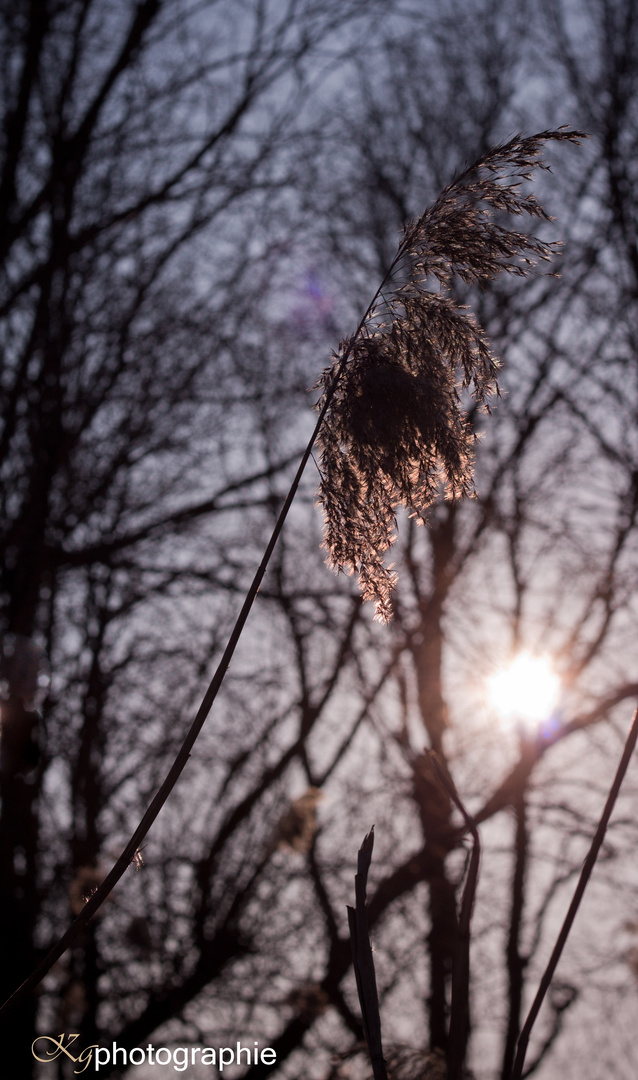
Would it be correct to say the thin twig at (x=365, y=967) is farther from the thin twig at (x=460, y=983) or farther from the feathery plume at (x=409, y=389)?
the feathery plume at (x=409, y=389)

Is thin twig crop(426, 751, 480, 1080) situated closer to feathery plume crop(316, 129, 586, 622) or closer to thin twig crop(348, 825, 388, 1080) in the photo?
thin twig crop(348, 825, 388, 1080)

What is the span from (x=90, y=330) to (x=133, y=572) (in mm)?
2277

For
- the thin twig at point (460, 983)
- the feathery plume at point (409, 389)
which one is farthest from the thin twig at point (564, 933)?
the feathery plume at point (409, 389)

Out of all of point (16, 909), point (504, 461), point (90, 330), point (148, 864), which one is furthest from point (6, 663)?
point (504, 461)

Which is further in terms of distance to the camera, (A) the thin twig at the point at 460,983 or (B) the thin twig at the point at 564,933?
(A) the thin twig at the point at 460,983

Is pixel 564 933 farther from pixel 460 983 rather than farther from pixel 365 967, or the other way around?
pixel 365 967

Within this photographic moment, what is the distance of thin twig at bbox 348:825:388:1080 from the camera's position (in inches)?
56.9

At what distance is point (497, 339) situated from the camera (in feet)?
26.2

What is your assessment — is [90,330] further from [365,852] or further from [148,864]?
[365,852]

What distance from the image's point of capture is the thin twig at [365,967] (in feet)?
4.74

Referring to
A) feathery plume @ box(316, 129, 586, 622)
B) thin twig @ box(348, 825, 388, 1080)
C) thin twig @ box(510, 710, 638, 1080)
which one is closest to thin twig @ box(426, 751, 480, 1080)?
thin twig @ box(510, 710, 638, 1080)

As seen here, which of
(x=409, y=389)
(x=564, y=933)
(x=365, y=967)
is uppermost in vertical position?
(x=409, y=389)

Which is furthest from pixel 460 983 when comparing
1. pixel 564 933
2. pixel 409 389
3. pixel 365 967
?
pixel 409 389

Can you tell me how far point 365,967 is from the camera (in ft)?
4.74
